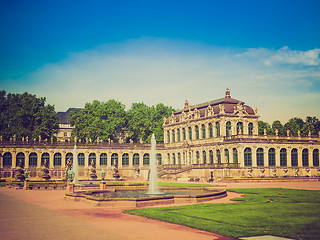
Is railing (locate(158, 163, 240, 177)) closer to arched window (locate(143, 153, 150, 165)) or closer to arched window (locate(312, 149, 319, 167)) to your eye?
arched window (locate(143, 153, 150, 165))

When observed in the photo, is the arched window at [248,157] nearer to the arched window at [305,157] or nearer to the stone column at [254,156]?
the stone column at [254,156]

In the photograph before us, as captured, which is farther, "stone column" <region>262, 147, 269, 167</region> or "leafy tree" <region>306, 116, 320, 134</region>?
"leafy tree" <region>306, 116, 320, 134</region>

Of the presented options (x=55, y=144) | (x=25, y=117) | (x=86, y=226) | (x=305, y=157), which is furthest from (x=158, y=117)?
(x=86, y=226)

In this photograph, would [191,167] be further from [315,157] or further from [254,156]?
[315,157]

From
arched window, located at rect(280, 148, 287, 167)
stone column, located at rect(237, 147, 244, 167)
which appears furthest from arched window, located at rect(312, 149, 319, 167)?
stone column, located at rect(237, 147, 244, 167)

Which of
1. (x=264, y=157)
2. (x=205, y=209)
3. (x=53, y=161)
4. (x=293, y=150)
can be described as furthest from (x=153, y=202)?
(x=53, y=161)

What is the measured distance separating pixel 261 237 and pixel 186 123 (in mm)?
71166

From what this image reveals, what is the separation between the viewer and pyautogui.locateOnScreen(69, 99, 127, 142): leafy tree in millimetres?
92000

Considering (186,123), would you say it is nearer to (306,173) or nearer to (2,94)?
(306,173)

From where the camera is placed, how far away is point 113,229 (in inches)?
663

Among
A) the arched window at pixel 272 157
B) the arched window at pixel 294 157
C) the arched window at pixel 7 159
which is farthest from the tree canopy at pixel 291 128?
the arched window at pixel 7 159

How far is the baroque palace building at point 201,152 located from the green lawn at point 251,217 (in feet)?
124

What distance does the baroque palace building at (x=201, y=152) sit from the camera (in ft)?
217

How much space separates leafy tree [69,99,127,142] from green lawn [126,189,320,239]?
Answer: 6901 cm
